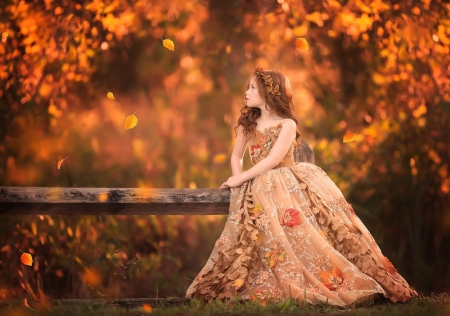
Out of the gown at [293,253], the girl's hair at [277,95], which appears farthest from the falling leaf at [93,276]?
the girl's hair at [277,95]

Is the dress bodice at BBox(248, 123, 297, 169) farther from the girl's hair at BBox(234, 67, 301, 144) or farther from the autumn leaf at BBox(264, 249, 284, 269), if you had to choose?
the autumn leaf at BBox(264, 249, 284, 269)

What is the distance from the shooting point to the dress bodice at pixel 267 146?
4098mm

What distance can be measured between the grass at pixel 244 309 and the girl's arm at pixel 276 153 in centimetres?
81

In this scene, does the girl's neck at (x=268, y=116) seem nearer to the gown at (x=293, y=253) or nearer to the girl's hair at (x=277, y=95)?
the girl's hair at (x=277, y=95)

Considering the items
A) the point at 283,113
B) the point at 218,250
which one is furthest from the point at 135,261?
the point at 283,113

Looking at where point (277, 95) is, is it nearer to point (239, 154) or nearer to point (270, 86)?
point (270, 86)

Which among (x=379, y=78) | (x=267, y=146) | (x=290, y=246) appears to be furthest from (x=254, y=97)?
(x=379, y=78)

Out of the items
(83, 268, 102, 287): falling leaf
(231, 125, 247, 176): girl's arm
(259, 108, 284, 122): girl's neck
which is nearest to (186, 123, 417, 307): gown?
(231, 125, 247, 176): girl's arm

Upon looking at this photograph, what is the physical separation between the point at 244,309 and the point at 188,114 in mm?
5379

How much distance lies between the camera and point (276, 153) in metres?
4.00

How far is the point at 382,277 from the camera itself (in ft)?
12.2

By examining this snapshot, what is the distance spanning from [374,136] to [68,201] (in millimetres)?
3818

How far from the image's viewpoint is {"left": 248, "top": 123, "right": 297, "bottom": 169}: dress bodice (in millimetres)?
4098

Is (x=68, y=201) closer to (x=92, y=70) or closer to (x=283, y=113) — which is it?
(x=283, y=113)
